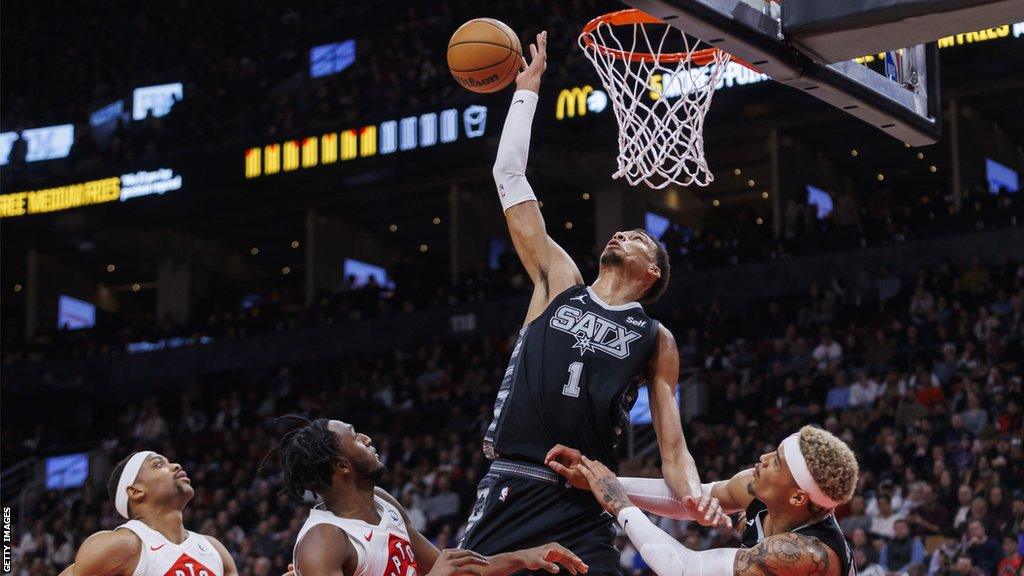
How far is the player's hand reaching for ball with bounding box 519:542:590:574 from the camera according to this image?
173 inches

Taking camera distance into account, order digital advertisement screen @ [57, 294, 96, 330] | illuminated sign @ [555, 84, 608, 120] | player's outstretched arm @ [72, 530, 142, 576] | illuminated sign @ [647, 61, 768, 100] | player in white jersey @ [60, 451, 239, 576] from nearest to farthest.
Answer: player's outstretched arm @ [72, 530, 142, 576], player in white jersey @ [60, 451, 239, 576], illuminated sign @ [647, 61, 768, 100], illuminated sign @ [555, 84, 608, 120], digital advertisement screen @ [57, 294, 96, 330]

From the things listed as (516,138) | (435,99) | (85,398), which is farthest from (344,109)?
(516,138)

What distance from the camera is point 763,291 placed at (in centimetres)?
2019

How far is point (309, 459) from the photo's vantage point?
4.80 meters

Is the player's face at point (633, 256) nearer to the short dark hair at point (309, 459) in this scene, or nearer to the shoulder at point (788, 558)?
the shoulder at point (788, 558)

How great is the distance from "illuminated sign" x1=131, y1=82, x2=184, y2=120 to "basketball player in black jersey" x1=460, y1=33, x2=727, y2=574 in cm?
2274

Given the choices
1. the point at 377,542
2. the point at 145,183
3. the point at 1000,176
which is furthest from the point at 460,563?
the point at 145,183

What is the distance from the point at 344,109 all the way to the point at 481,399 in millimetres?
6108

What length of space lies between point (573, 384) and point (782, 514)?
0.80 m

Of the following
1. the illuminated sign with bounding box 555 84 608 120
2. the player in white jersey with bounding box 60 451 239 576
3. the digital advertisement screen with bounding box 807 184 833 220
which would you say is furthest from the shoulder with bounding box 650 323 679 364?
the digital advertisement screen with bounding box 807 184 833 220

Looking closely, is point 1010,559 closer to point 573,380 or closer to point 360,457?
point 573,380

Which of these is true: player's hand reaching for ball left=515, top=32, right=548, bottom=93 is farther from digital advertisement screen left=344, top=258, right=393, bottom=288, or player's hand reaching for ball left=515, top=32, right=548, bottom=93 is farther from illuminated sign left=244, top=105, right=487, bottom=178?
digital advertisement screen left=344, top=258, right=393, bottom=288

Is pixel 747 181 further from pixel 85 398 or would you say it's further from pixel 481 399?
pixel 85 398

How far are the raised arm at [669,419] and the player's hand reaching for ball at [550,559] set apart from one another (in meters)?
0.48
